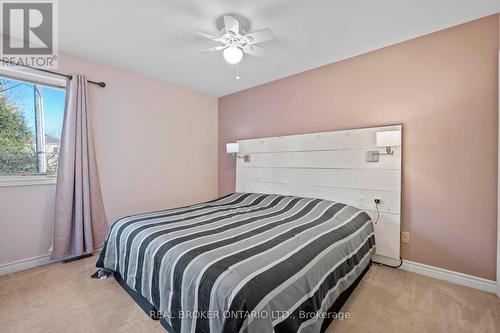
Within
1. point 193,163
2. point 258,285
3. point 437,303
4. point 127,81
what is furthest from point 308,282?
point 127,81

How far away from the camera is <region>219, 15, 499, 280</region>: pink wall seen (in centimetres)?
192

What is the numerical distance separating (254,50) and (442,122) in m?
2.02

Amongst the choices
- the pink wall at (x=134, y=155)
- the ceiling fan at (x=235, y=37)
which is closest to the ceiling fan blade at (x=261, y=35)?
the ceiling fan at (x=235, y=37)

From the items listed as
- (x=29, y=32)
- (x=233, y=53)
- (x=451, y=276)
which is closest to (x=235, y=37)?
(x=233, y=53)

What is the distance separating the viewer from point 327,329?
1.49m

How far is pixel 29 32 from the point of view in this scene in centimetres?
217

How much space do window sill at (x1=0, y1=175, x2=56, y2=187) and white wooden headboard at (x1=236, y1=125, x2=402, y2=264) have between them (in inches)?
97.4

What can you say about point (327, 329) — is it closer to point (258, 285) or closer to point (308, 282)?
point (308, 282)

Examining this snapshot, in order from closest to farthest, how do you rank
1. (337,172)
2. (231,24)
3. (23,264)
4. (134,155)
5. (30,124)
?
(231,24) < (23,264) < (30,124) < (337,172) < (134,155)

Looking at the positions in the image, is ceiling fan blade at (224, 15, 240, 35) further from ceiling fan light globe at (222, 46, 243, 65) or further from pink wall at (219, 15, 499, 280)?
pink wall at (219, 15, 499, 280)

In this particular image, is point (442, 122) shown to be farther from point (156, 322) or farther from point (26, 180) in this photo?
point (26, 180)

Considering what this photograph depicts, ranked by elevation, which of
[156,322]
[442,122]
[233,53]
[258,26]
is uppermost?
[258,26]

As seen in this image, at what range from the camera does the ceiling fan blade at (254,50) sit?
2353 millimetres

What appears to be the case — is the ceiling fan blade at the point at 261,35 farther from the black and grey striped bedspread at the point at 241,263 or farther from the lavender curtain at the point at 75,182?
the lavender curtain at the point at 75,182
